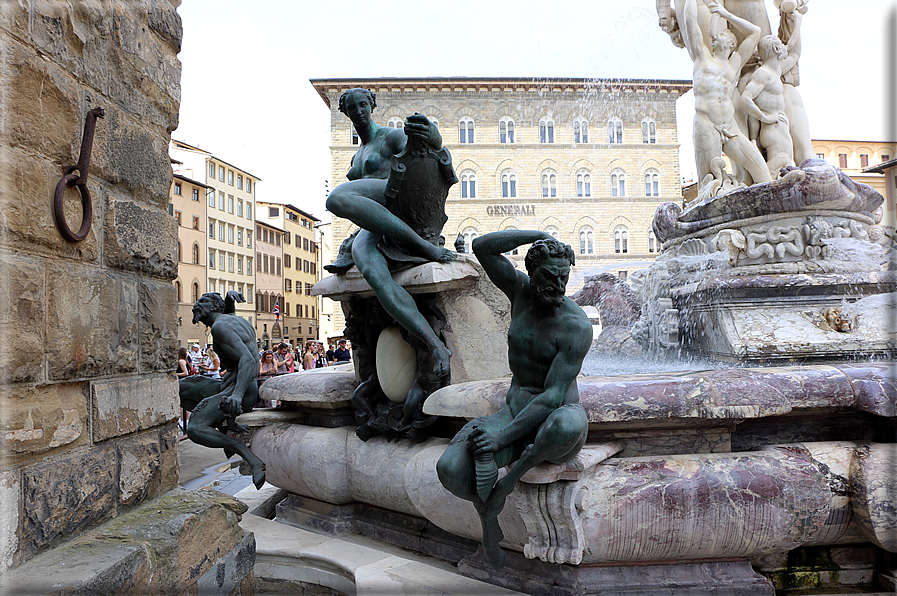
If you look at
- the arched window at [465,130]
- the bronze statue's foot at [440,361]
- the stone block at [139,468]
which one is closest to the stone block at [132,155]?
the stone block at [139,468]

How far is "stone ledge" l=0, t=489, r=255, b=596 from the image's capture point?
1386mm

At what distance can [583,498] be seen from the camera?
81.1 inches

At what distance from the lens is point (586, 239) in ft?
127

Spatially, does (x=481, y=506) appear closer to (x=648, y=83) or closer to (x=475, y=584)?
(x=475, y=584)

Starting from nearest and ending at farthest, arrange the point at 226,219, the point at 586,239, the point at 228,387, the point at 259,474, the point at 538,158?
the point at 259,474
the point at 228,387
the point at 586,239
the point at 538,158
the point at 226,219

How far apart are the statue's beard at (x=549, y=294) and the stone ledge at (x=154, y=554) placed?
Result: 1375mm

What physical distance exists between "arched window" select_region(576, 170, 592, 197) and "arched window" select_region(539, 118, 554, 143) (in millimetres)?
3151

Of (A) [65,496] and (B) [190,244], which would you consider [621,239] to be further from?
(A) [65,496]

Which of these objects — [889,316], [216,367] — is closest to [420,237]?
[889,316]

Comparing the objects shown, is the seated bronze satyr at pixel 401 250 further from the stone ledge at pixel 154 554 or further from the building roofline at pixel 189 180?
the building roofline at pixel 189 180

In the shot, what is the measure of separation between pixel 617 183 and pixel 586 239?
439cm

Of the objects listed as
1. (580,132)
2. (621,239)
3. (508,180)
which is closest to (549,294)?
(621,239)

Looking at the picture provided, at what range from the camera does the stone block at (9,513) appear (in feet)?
4.42

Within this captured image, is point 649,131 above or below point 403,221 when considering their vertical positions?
above
